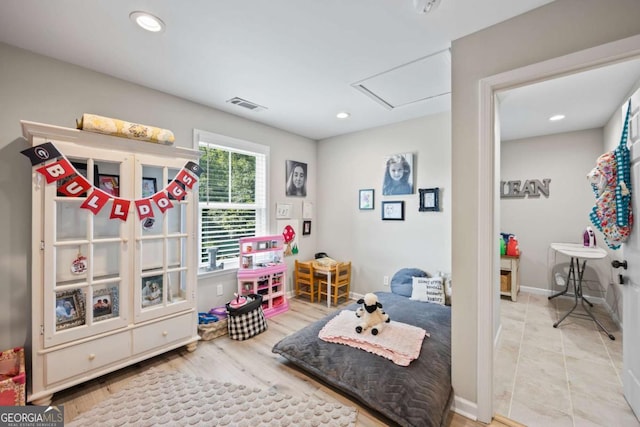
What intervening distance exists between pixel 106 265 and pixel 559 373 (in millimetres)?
3755

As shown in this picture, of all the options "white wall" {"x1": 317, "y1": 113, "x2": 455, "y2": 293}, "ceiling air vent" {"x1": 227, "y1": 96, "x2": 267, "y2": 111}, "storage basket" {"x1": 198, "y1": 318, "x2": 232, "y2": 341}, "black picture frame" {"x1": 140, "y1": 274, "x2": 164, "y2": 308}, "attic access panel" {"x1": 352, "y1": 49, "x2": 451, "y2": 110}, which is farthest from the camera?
"white wall" {"x1": 317, "y1": 113, "x2": 455, "y2": 293}

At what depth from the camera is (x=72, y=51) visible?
1893mm

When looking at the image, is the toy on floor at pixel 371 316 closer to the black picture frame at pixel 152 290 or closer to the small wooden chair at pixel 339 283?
the small wooden chair at pixel 339 283

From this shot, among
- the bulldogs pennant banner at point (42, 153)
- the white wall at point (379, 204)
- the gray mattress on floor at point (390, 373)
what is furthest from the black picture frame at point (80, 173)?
the white wall at point (379, 204)

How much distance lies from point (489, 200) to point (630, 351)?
1.38 meters

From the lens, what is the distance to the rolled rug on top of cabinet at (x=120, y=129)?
186 centimetres

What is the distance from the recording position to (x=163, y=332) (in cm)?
220

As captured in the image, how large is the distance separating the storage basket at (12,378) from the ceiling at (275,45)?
2.16 metres

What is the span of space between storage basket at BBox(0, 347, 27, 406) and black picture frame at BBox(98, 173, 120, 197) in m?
1.24

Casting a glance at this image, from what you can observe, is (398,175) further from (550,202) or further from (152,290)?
(152,290)

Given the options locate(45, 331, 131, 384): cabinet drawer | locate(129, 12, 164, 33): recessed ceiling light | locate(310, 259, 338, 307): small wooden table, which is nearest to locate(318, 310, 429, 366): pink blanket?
locate(310, 259, 338, 307): small wooden table

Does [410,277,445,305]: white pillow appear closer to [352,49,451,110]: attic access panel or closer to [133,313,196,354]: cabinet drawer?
[352,49,451,110]: attic access panel

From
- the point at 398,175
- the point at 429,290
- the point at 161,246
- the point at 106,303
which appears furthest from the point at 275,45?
the point at 429,290

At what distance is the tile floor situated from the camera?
1666 mm
